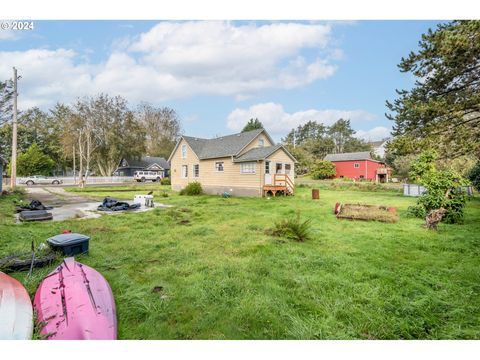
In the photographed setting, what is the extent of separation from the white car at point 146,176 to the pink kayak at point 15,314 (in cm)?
3433

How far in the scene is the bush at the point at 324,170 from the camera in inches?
1162

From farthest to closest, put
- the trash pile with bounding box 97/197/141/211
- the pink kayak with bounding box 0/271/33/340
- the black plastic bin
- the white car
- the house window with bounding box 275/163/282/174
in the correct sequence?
the white car, the house window with bounding box 275/163/282/174, the trash pile with bounding box 97/197/141/211, the black plastic bin, the pink kayak with bounding box 0/271/33/340

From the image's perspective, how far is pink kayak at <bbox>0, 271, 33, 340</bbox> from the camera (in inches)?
81.7

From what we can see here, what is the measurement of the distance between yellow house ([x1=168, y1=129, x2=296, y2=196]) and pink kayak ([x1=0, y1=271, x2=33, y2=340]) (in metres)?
12.4

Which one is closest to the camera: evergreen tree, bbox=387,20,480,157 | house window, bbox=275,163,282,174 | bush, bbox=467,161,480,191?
evergreen tree, bbox=387,20,480,157

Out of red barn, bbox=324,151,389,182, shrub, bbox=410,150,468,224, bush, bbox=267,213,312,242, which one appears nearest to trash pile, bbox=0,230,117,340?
bush, bbox=267,213,312,242

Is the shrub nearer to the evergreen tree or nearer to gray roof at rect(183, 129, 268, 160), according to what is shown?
the evergreen tree

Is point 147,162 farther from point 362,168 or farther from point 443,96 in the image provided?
point 443,96

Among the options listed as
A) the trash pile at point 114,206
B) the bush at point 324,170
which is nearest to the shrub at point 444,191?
the trash pile at point 114,206

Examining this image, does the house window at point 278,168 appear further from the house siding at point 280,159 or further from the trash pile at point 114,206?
the trash pile at point 114,206
